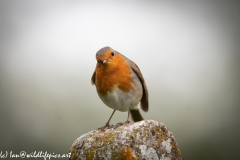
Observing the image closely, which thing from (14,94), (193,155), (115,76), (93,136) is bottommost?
(193,155)

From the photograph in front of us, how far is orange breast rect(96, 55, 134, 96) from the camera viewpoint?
5.35 meters

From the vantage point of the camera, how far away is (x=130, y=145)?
11.8ft

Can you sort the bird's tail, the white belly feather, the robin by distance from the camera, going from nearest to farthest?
1. the robin
2. the white belly feather
3. the bird's tail

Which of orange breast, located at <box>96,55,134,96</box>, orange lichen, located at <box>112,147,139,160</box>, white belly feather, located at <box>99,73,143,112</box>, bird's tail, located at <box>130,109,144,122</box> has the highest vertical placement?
orange breast, located at <box>96,55,134,96</box>

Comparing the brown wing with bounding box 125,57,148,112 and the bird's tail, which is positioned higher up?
the brown wing with bounding box 125,57,148,112

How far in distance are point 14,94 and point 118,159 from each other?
6.03m

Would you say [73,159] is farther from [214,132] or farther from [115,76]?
[214,132]

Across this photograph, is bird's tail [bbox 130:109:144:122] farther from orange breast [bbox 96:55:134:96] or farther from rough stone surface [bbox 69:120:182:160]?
rough stone surface [bbox 69:120:182:160]

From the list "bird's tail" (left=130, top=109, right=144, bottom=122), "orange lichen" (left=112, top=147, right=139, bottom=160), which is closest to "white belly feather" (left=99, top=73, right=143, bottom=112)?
"bird's tail" (left=130, top=109, right=144, bottom=122)

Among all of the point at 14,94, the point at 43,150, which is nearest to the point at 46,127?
the point at 43,150

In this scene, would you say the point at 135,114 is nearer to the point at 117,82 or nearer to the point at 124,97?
the point at 124,97

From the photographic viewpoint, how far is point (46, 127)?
26.8 feet

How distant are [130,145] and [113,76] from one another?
190 centimetres

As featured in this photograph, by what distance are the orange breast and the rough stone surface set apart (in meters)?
1.56
